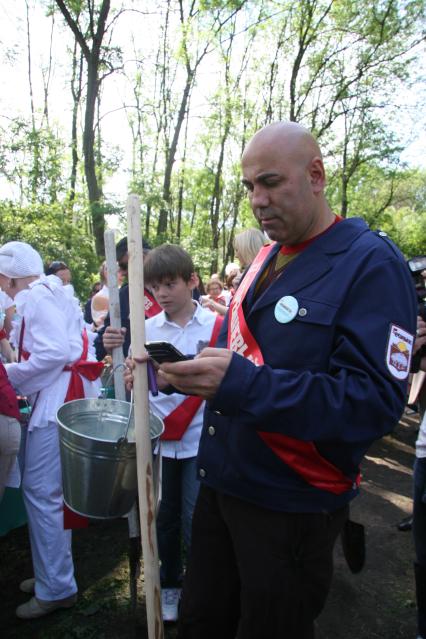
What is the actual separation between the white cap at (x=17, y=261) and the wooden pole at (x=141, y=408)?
1647 millimetres

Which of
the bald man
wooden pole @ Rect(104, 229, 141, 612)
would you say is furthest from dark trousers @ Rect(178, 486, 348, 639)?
wooden pole @ Rect(104, 229, 141, 612)

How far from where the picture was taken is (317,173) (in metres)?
1.64

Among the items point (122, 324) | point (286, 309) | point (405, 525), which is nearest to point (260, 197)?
point (286, 309)

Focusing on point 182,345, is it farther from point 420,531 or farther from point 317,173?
point 420,531

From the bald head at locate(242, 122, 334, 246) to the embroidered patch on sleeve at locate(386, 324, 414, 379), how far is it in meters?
0.50

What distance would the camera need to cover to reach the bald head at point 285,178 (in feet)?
5.17

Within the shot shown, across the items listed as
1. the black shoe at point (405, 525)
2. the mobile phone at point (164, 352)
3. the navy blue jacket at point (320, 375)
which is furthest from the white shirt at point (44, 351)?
the black shoe at point (405, 525)

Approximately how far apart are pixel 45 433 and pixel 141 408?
1.46 m

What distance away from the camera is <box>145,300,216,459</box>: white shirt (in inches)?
112

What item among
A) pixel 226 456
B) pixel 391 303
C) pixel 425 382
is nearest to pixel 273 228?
pixel 391 303

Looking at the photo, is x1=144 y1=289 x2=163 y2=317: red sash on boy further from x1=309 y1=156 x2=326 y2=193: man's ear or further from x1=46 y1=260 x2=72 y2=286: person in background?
x1=46 y1=260 x2=72 y2=286: person in background

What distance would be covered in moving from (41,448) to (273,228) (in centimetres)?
213

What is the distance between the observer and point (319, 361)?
1.47 metres

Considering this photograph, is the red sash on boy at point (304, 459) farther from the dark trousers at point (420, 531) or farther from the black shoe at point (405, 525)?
the black shoe at point (405, 525)
